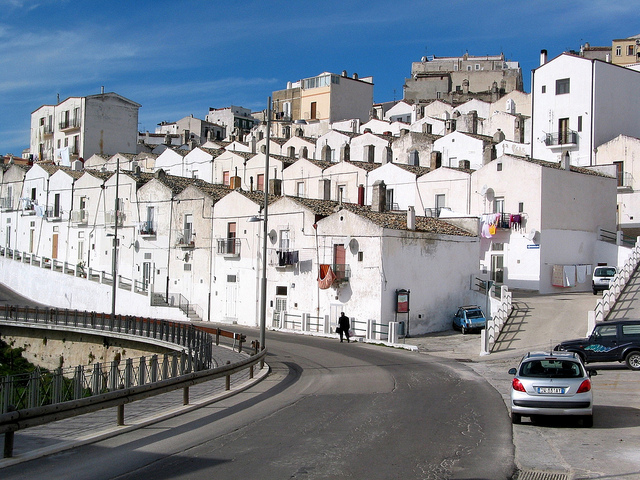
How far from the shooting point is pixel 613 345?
23.9 metres

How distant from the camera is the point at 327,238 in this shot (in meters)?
41.2

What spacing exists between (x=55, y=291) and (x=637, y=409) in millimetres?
49379

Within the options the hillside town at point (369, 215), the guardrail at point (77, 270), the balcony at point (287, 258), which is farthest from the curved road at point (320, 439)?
the guardrail at point (77, 270)

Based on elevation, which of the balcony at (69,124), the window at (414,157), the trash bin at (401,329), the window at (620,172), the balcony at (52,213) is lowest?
the trash bin at (401,329)

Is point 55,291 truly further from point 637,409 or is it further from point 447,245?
point 637,409

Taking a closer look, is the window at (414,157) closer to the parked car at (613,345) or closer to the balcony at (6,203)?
the parked car at (613,345)

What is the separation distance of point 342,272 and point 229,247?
10.7 m

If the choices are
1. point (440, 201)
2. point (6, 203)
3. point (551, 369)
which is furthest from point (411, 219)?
point (6, 203)

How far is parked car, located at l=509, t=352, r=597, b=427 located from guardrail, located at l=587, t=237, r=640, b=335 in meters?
15.7

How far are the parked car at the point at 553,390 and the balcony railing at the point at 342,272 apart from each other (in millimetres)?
24859

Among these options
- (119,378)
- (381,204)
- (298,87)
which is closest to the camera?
(119,378)

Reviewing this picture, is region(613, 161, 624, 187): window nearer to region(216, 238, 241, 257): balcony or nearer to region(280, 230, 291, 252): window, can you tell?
region(280, 230, 291, 252): window

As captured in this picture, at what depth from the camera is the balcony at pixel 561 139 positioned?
174 ft

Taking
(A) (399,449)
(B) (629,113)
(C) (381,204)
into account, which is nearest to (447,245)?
(C) (381,204)
